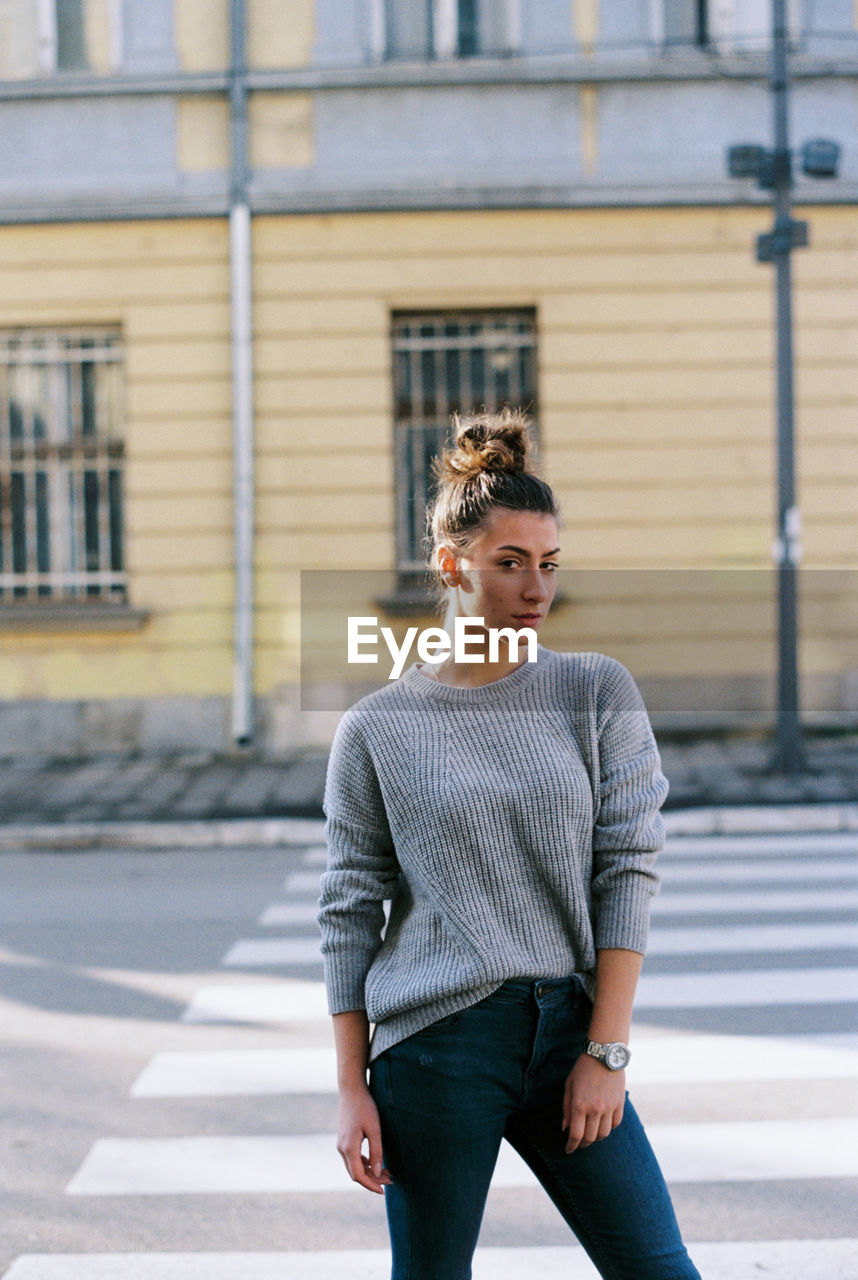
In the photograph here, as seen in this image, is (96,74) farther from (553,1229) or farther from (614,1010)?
(614,1010)

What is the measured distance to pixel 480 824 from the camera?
2.02m

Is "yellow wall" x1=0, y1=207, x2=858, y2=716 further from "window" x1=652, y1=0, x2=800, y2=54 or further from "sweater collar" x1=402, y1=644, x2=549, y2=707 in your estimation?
"sweater collar" x1=402, y1=644, x2=549, y2=707

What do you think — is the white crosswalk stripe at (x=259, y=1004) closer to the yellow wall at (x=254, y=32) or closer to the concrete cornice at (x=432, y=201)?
the concrete cornice at (x=432, y=201)

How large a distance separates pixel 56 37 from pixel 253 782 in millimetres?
7035

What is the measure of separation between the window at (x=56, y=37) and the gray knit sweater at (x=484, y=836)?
38.9 ft

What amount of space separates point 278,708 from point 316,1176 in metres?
8.41

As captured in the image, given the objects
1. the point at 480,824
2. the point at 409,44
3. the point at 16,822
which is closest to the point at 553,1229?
the point at 480,824

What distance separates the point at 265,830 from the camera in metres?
9.73

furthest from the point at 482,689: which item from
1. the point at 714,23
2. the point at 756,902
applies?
the point at 714,23

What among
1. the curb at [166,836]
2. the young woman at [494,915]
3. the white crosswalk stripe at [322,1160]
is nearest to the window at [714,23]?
the curb at [166,836]

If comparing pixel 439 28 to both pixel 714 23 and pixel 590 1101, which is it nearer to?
pixel 714 23

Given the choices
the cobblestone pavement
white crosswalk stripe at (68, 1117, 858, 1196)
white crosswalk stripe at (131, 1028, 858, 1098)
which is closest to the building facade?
the cobblestone pavement

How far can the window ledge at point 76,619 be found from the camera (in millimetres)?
12242

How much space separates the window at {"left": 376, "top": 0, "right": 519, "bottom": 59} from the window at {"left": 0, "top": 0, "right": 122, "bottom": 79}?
2537 millimetres
